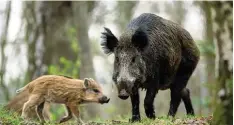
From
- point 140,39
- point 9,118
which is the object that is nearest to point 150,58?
point 140,39

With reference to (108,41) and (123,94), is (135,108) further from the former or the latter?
(108,41)

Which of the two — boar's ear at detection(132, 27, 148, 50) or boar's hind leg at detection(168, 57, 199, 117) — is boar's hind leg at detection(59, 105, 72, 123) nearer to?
boar's ear at detection(132, 27, 148, 50)

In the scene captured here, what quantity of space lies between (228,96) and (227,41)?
828 millimetres

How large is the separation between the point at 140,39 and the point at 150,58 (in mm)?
398

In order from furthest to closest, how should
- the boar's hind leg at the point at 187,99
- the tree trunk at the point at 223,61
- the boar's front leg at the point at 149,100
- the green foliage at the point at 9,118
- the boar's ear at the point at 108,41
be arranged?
the boar's hind leg at the point at 187,99 → the boar's ear at the point at 108,41 → the boar's front leg at the point at 149,100 → the green foliage at the point at 9,118 → the tree trunk at the point at 223,61

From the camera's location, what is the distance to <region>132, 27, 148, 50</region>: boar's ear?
10.1 m

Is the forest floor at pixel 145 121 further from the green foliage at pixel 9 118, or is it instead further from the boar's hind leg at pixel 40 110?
the boar's hind leg at pixel 40 110

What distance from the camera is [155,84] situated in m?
10.4

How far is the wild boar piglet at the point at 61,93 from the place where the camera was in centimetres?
997

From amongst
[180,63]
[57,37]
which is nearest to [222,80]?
[180,63]

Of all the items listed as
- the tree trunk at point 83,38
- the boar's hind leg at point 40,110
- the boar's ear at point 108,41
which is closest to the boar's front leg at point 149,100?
the boar's ear at point 108,41

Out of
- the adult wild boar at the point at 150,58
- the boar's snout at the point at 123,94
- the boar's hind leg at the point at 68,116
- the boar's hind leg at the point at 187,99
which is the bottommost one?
the boar's hind leg at the point at 68,116

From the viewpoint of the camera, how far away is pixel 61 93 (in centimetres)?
1023

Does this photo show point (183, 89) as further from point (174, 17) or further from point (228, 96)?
point (174, 17)
